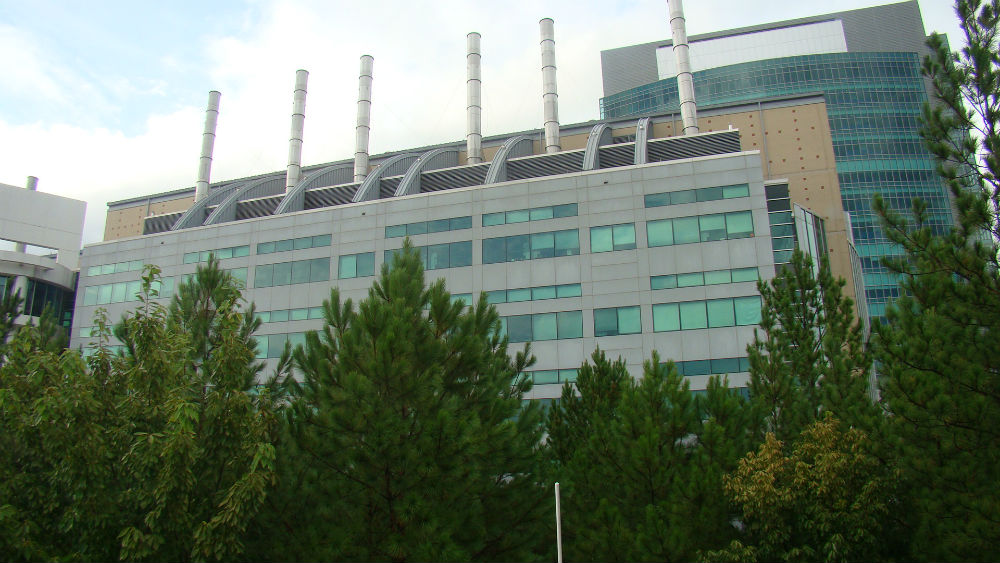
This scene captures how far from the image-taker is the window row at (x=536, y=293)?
34.1 m

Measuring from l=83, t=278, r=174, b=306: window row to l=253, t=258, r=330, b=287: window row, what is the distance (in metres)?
6.96

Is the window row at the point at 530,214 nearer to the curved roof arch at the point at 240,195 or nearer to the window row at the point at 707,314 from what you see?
the window row at the point at 707,314

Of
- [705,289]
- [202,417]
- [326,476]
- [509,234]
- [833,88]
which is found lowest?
[326,476]

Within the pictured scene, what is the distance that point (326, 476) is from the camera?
13.6 metres

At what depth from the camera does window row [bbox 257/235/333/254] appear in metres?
39.6

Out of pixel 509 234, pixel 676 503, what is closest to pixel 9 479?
pixel 676 503

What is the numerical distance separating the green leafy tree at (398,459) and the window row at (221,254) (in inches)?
1140

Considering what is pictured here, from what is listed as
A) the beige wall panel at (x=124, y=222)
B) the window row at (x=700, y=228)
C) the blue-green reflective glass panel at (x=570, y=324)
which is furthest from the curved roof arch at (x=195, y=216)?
the window row at (x=700, y=228)

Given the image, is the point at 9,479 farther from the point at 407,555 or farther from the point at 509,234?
the point at 509,234

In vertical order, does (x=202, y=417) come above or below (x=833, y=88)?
below

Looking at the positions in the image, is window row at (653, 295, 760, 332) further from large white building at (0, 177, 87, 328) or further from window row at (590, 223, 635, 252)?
large white building at (0, 177, 87, 328)

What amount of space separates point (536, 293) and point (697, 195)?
30.5 feet

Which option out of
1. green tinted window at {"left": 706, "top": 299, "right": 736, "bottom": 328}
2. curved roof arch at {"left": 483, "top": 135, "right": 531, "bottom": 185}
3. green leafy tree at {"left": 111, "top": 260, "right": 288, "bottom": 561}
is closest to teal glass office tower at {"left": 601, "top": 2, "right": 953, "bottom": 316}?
curved roof arch at {"left": 483, "top": 135, "right": 531, "bottom": 185}

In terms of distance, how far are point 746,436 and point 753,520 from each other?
235 cm
